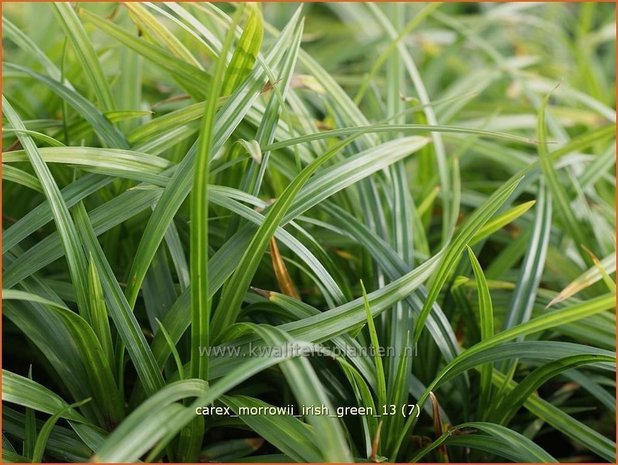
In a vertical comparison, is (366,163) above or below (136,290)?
above

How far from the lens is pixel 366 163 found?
0.92 m

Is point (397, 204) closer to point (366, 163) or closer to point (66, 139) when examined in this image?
point (366, 163)

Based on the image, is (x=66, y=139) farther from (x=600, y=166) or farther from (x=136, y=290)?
(x=600, y=166)

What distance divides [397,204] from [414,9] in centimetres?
107

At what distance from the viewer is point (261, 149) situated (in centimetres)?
85

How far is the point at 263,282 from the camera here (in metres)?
0.99

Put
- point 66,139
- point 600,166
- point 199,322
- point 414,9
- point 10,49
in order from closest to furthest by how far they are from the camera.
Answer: point 199,322
point 66,139
point 600,166
point 10,49
point 414,9

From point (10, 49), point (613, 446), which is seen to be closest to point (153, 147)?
point (613, 446)

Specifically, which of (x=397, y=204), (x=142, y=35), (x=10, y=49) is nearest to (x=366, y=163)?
(x=397, y=204)

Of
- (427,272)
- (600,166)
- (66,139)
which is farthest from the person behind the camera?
(600,166)

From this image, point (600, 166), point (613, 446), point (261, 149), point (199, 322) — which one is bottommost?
point (613, 446)

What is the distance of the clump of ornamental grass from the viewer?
756mm

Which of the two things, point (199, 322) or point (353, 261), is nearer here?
point (199, 322)

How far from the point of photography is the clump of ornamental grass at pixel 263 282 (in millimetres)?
756
